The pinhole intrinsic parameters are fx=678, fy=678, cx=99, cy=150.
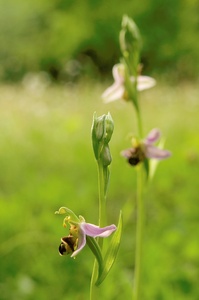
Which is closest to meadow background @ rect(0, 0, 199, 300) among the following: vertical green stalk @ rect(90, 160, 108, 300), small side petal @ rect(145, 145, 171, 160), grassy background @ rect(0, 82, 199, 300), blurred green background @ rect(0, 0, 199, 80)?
grassy background @ rect(0, 82, 199, 300)

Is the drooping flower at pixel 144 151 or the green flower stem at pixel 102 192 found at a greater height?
the drooping flower at pixel 144 151

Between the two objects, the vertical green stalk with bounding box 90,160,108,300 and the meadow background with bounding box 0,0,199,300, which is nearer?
the vertical green stalk with bounding box 90,160,108,300

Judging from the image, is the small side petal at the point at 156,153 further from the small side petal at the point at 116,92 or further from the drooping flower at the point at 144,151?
the small side petal at the point at 116,92

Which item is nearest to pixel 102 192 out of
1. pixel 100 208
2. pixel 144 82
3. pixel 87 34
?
pixel 100 208

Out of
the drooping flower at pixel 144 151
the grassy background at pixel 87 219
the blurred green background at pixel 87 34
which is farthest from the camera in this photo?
the blurred green background at pixel 87 34

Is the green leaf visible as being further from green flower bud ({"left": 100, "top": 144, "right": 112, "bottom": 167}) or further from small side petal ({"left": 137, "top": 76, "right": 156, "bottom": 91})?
small side petal ({"left": 137, "top": 76, "right": 156, "bottom": 91})

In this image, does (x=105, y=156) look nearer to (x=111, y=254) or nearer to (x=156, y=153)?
(x=111, y=254)

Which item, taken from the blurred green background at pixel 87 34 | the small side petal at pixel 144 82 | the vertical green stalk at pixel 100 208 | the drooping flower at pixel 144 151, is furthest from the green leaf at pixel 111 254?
the blurred green background at pixel 87 34
